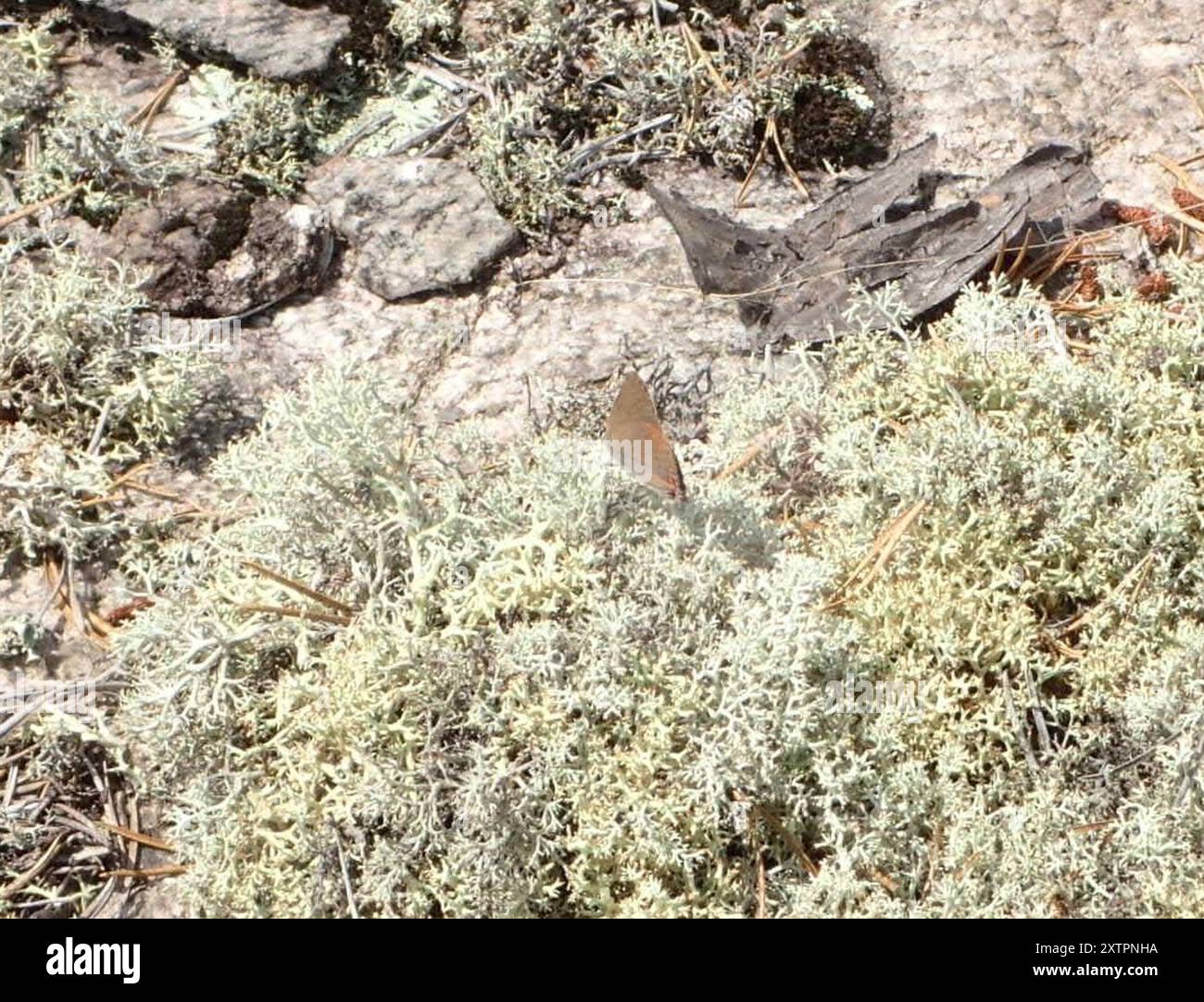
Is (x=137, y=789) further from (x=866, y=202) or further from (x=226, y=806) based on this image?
(x=866, y=202)

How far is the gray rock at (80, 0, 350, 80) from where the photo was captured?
5.31 metres

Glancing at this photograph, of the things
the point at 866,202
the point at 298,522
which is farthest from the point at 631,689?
the point at 866,202

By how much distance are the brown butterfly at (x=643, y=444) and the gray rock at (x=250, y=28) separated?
8.39ft

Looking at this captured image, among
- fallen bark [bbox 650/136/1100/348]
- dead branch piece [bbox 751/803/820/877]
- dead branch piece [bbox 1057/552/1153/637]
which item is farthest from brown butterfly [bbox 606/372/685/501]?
fallen bark [bbox 650/136/1100/348]

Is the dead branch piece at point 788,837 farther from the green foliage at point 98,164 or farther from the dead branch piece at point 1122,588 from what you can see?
the green foliage at point 98,164

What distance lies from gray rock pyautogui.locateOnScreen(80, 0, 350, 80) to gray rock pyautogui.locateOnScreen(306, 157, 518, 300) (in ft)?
1.68

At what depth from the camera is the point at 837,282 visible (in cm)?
470

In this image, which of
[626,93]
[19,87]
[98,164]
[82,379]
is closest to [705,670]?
[82,379]

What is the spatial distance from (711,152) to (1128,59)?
1.65m

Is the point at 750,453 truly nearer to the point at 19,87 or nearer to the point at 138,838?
the point at 138,838

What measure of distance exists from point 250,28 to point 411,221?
1.11 meters

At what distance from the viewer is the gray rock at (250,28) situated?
5.31 m

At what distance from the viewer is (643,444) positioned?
349 cm

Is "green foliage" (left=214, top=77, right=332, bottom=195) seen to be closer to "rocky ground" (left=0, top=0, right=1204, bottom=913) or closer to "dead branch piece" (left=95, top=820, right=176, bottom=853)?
"rocky ground" (left=0, top=0, right=1204, bottom=913)
